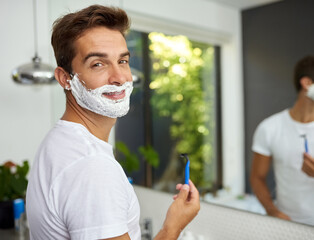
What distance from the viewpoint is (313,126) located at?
1.13 meters

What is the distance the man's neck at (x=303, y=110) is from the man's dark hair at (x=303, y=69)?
0.04 metres

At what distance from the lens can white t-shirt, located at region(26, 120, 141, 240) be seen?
0.63 metres

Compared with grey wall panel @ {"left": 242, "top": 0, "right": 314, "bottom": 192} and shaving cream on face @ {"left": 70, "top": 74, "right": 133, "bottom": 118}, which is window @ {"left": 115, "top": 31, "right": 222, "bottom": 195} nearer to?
grey wall panel @ {"left": 242, "top": 0, "right": 314, "bottom": 192}

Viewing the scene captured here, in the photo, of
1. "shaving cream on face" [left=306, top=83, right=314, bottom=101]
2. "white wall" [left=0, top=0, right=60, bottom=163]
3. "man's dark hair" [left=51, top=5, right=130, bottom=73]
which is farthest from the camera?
"white wall" [left=0, top=0, right=60, bottom=163]

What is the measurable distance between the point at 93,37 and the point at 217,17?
80 cm

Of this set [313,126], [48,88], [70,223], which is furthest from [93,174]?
[48,88]

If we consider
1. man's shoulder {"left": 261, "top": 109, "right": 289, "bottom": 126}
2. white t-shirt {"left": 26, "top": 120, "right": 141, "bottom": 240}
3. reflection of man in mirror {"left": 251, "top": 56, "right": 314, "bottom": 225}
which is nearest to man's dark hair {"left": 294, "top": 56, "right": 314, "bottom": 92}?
reflection of man in mirror {"left": 251, "top": 56, "right": 314, "bottom": 225}

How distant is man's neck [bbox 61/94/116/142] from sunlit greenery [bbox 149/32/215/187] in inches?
29.0

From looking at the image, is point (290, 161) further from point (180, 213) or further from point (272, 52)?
point (180, 213)

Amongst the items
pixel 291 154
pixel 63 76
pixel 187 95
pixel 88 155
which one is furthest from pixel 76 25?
pixel 187 95

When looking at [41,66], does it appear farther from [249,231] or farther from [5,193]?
[249,231]

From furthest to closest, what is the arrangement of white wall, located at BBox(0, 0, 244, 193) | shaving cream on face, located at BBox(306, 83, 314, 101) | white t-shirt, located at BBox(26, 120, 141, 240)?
white wall, located at BBox(0, 0, 244, 193) < shaving cream on face, located at BBox(306, 83, 314, 101) < white t-shirt, located at BBox(26, 120, 141, 240)

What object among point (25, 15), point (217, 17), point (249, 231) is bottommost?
point (249, 231)

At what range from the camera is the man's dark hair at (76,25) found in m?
0.76
